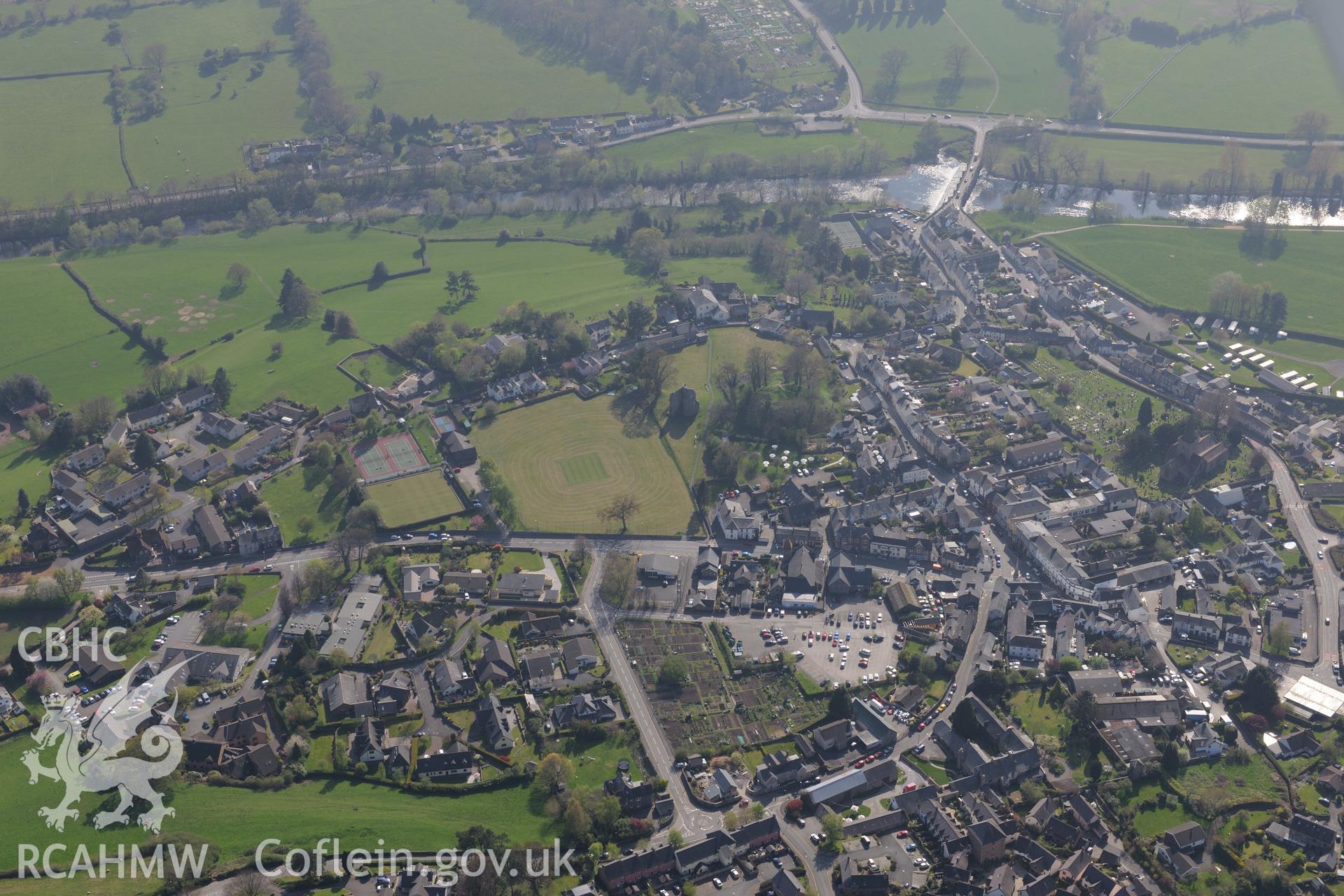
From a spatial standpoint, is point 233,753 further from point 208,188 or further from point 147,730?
point 208,188

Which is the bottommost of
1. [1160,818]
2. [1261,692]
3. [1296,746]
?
[1160,818]

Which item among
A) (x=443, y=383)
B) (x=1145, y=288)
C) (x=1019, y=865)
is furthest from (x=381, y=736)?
(x=1145, y=288)

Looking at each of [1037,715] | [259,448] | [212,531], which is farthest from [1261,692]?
[259,448]

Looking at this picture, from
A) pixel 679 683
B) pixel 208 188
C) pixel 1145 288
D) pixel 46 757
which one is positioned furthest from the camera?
pixel 208 188

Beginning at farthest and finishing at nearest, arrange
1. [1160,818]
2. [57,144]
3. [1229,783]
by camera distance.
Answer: [57,144] → [1229,783] → [1160,818]

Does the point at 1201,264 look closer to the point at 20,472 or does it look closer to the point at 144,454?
the point at 144,454

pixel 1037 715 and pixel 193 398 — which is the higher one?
pixel 193 398

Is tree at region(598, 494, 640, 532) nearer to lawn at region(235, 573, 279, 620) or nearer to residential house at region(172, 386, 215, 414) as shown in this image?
lawn at region(235, 573, 279, 620)
